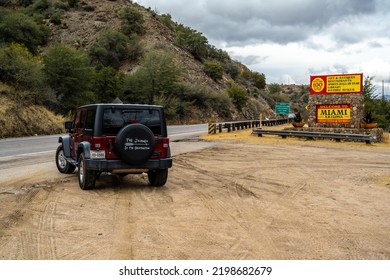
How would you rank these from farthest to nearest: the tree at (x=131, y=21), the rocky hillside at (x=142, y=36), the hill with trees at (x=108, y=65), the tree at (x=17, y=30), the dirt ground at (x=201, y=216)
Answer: the tree at (x=131, y=21)
the rocky hillside at (x=142, y=36)
the tree at (x=17, y=30)
the hill with trees at (x=108, y=65)
the dirt ground at (x=201, y=216)

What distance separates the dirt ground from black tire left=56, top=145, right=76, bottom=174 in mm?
325

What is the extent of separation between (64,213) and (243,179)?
5.49m

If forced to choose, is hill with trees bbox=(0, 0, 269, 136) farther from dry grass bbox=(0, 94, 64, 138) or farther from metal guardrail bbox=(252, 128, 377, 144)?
metal guardrail bbox=(252, 128, 377, 144)

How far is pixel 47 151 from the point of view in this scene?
55.5 feet

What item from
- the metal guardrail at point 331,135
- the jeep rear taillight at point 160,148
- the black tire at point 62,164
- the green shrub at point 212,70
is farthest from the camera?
the green shrub at point 212,70

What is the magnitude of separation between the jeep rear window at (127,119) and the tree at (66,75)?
27520mm

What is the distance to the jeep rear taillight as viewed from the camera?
9.04 meters

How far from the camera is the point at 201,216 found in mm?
7066

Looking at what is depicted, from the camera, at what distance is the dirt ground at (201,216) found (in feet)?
17.3

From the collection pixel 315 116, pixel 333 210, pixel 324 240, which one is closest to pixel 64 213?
pixel 324 240

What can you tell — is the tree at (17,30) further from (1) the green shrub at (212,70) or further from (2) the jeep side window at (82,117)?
(2) the jeep side window at (82,117)

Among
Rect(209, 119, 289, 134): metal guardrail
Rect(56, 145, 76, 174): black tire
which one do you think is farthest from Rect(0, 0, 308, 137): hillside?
Rect(56, 145, 76, 174): black tire

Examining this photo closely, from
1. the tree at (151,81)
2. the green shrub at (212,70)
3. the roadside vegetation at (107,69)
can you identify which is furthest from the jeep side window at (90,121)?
the green shrub at (212,70)

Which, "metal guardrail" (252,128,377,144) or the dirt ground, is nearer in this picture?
the dirt ground
